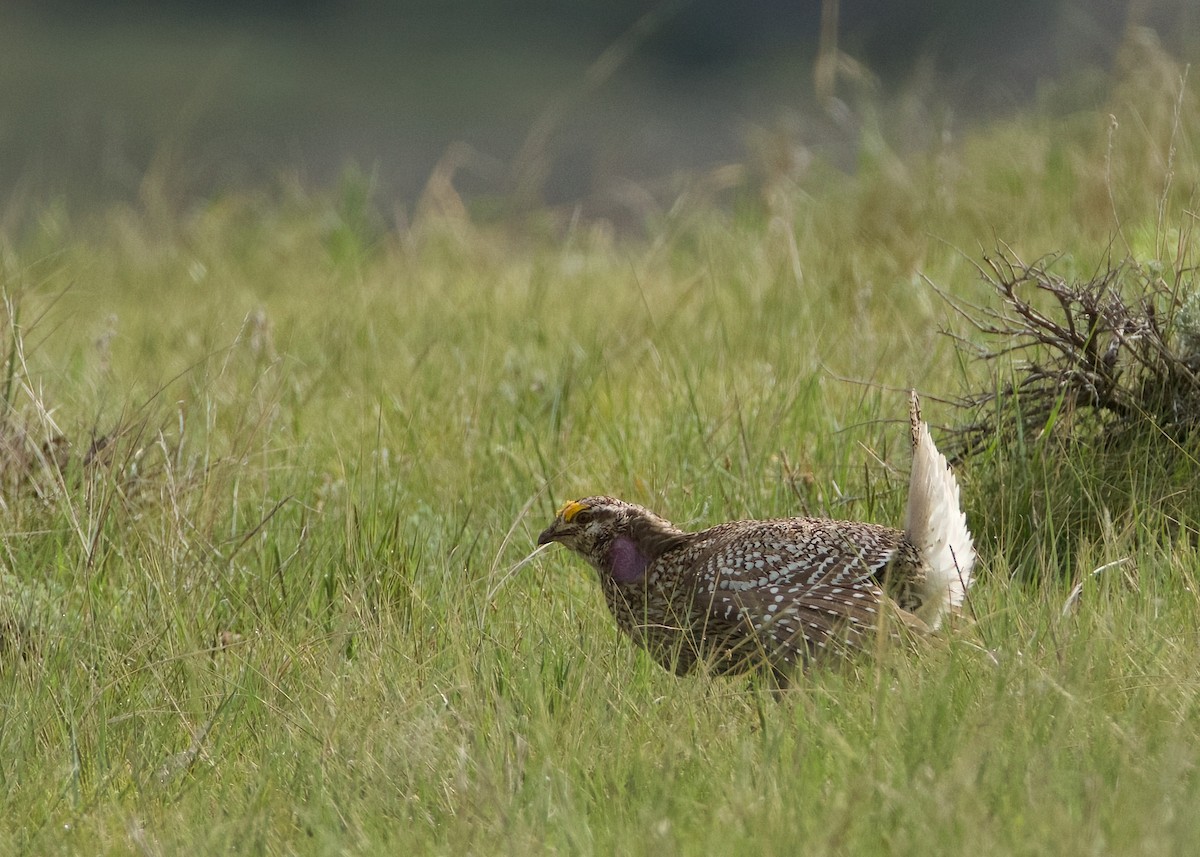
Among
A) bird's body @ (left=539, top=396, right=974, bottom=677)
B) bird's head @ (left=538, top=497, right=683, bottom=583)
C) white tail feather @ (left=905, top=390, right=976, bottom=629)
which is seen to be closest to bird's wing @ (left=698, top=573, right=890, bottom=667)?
bird's body @ (left=539, top=396, right=974, bottom=677)

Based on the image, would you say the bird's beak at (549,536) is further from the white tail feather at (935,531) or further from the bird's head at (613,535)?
the white tail feather at (935,531)

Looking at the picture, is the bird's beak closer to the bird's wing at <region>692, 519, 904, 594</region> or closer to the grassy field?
the grassy field

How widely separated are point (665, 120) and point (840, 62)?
12.7 meters

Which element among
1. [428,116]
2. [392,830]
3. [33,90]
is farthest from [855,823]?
[33,90]

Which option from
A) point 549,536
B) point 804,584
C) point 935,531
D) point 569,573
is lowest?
point 569,573

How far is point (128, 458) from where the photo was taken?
4293mm

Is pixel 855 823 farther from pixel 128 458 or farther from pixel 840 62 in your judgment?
pixel 840 62

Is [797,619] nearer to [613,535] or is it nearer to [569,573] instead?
[613,535]

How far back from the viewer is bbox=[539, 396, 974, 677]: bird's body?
Result: 3.71 metres

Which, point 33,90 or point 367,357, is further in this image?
point 33,90

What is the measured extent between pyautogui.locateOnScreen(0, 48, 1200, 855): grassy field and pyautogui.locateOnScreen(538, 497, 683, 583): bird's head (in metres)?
0.13

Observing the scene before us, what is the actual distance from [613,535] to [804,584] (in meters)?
0.64

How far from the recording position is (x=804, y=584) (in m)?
3.80

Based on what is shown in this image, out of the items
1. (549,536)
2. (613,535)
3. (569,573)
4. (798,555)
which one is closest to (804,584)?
(798,555)
